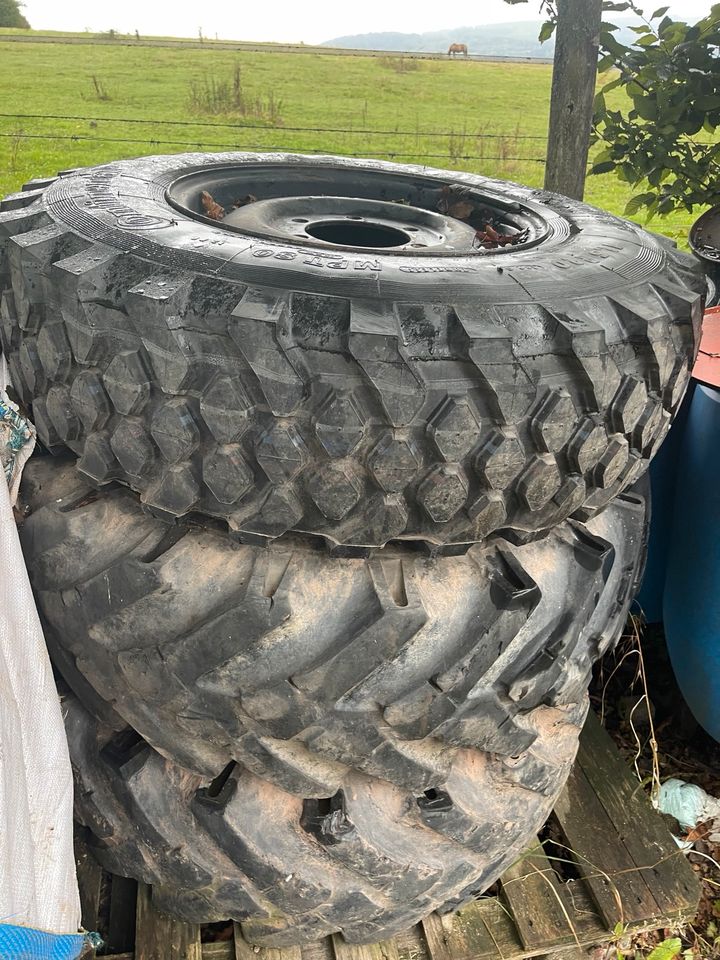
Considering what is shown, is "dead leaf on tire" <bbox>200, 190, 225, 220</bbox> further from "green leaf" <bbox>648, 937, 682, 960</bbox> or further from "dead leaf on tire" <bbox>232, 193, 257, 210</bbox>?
"green leaf" <bbox>648, 937, 682, 960</bbox>

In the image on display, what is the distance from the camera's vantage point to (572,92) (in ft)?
9.79

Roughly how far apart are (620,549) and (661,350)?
0.48 meters

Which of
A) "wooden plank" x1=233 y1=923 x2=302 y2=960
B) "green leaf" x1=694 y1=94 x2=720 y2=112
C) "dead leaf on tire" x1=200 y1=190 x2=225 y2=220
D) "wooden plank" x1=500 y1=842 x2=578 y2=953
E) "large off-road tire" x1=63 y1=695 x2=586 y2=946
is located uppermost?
"green leaf" x1=694 y1=94 x2=720 y2=112

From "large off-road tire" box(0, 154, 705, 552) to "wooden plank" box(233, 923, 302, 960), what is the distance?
997 millimetres

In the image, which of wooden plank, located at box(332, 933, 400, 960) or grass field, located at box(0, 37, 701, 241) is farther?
grass field, located at box(0, 37, 701, 241)

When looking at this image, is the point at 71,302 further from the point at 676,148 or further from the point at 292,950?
the point at 676,148

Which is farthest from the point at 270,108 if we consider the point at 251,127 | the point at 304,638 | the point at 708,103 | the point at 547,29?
the point at 304,638

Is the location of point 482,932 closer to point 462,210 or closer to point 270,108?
point 462,210

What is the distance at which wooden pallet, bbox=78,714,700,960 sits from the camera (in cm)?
160

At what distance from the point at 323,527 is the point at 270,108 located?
10813 mm

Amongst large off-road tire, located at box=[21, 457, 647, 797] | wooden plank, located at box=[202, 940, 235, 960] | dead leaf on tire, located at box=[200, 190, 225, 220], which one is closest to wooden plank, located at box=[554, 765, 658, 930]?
large off-road tire, located at box=[21, 457, 647, 797]

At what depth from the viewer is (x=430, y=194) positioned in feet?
6.87

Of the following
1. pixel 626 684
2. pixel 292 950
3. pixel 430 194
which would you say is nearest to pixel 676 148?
pixel 430 194

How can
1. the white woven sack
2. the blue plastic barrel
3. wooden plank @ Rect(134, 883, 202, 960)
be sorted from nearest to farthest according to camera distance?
the white woven sack, wooden plank @ Rect(134, 883, 202, 960), the blue plastic barrel
